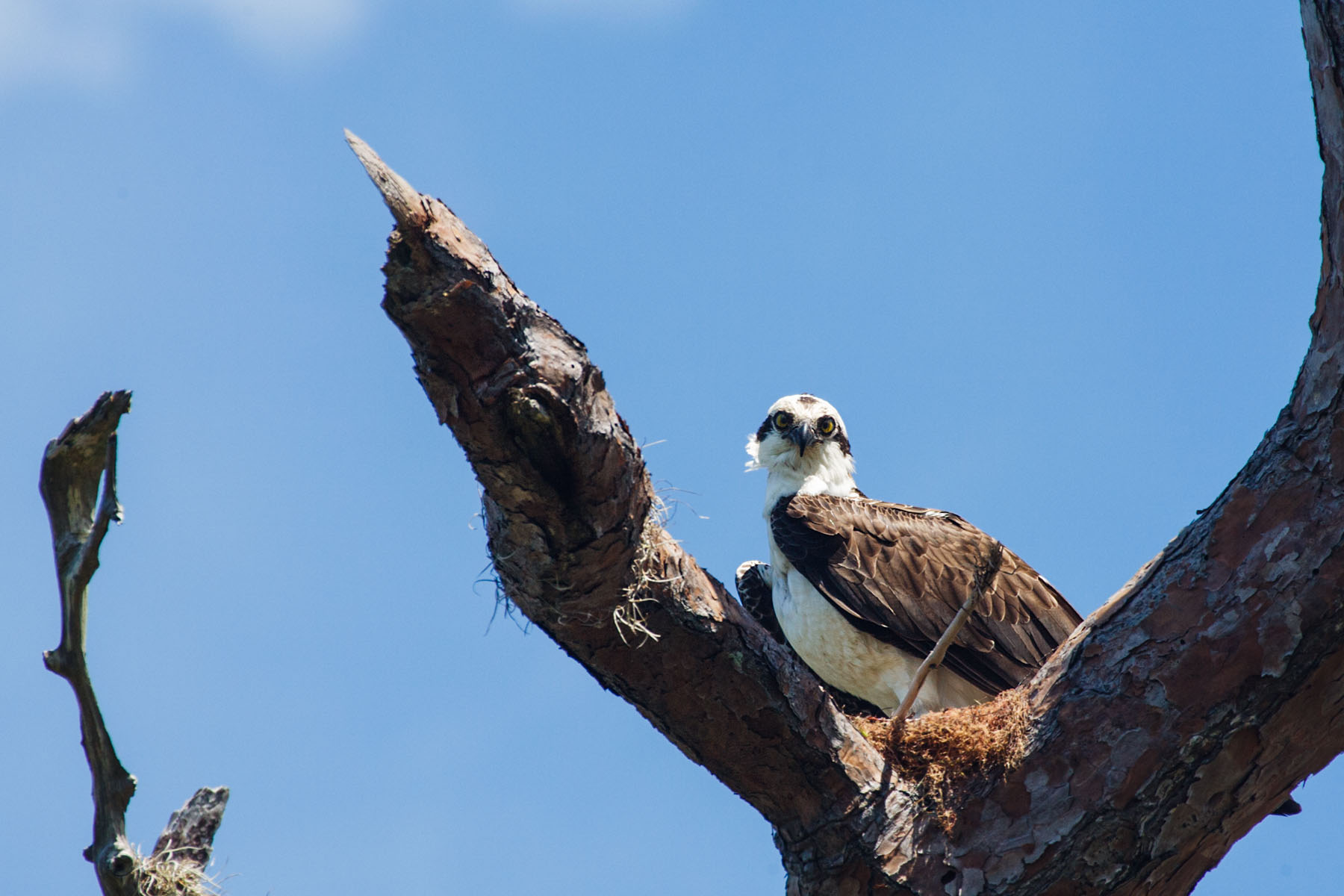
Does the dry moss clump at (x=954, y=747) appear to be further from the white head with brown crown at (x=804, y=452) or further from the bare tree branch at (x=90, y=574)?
the white head with brown crown at (x=804, y=452)

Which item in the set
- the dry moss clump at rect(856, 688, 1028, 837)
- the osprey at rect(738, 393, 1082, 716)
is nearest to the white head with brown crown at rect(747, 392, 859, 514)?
the osprey at rect(738, 393, 1082, 716)

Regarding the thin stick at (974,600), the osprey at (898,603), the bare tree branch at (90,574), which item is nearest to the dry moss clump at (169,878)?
the bare tree branch at (90,574)

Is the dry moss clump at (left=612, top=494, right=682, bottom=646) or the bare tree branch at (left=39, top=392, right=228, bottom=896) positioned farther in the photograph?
the dry moss clump at (left=612, top=494, right=682, bottom=646)

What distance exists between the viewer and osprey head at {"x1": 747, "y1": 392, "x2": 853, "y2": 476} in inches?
325

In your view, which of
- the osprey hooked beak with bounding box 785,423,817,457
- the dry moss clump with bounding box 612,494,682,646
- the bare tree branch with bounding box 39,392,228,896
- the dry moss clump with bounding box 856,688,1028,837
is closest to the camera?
Result: the bare tree branch with bounding box 39,392,228,896

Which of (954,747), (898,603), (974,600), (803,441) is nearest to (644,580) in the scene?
(974,600)

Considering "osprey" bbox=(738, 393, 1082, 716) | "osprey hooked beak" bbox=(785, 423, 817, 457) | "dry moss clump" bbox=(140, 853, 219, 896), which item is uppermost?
"osprey hooked beak" bbox=(785, 423, 817, 457)

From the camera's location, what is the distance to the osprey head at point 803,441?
27.1 feet

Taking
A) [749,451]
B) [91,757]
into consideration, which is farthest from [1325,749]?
[749,451]

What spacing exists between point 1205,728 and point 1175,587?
20.1 inches

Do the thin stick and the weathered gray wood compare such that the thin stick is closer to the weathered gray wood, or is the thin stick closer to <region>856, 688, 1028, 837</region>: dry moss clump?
<region>856, 688, 1028, 837</region>: dry moss clump

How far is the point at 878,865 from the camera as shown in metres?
4.59

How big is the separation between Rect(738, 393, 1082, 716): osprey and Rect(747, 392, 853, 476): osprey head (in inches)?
24.2

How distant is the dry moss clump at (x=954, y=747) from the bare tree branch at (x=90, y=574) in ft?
9.22
